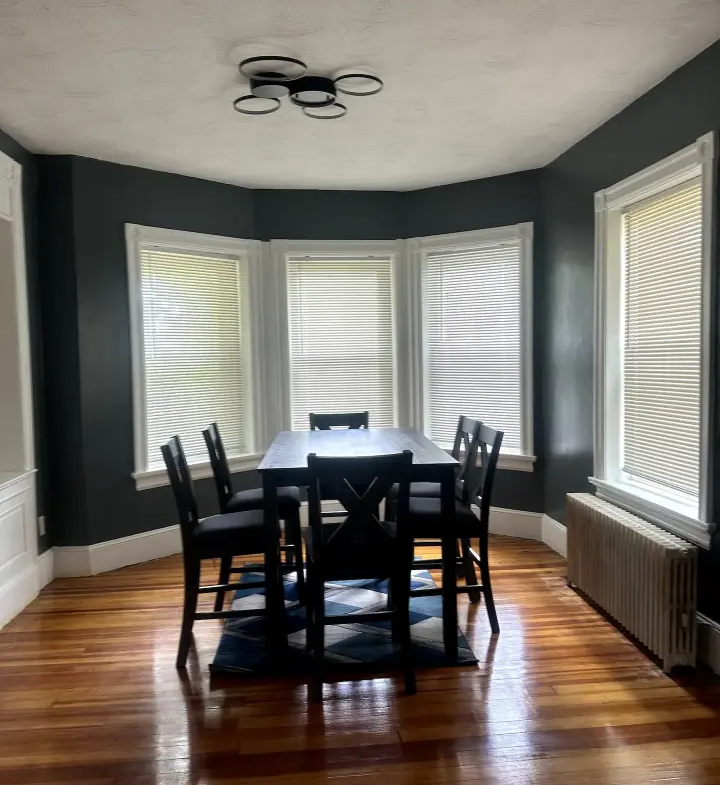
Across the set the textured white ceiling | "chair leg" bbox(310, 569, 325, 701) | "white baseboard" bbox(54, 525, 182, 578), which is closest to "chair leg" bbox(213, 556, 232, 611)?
"chair leg" bbox(310, 569, 325, 701)

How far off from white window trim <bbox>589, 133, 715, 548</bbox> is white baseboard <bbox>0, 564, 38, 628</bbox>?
3370 millimetres

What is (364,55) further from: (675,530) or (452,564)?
(675,530)

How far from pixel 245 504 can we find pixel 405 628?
4.65ft

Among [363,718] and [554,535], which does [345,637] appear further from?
[554,535]

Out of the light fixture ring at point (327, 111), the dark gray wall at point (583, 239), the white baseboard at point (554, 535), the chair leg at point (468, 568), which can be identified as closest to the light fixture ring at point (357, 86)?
the light fixture ring at point (327, 111)

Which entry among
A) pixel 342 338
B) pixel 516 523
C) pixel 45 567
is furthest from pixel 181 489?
pixel 516 523

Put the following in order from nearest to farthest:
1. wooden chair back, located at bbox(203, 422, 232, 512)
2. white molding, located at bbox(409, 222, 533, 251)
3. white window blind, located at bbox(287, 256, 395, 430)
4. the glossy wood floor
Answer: the glossy wood floor
wooden chair back, located at bbox(203, 422, 232, 512)
white molding, located at bbox(409, 222, 533, 251)
white window blind, located at bbox(287, 256, 395, 430)

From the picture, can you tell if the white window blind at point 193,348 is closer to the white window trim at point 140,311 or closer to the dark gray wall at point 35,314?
the white window trim at point 140,311

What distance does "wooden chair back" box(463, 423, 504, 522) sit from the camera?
10.7 feet

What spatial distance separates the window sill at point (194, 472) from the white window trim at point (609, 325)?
102 inches

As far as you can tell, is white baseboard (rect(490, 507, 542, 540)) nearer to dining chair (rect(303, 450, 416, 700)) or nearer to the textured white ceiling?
dining chair (rect(303, 450, 416, 700))

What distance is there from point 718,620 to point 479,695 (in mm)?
1107

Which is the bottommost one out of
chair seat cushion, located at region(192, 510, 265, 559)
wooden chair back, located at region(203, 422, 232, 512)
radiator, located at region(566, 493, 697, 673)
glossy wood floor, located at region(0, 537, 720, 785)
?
glossy wood floor, located at region(0, 537, 720, 785)

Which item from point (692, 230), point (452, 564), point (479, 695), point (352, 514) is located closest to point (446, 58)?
point (692, 230)
